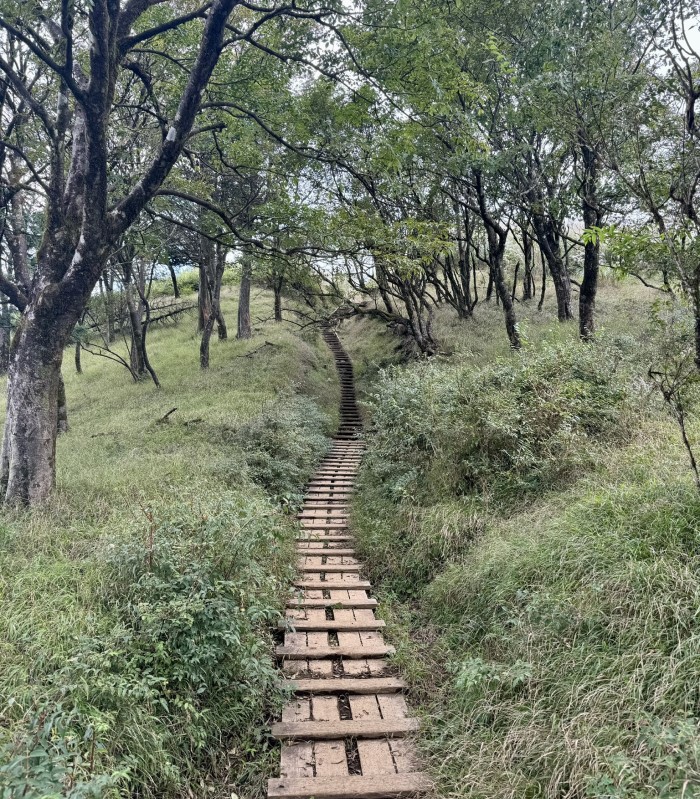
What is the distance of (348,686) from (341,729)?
1.61 ft

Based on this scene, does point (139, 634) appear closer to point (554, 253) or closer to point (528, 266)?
point (554, 253)

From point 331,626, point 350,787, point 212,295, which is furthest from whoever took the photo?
point 212,295

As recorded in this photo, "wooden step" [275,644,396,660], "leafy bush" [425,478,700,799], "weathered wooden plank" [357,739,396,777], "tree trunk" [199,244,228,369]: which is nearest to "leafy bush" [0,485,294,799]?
"wooden step" [275,644,396,660]

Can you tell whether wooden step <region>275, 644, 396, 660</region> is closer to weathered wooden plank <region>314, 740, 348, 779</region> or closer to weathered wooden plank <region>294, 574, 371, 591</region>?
weathered wooden plank <region>314, 740, 348, 779</region>

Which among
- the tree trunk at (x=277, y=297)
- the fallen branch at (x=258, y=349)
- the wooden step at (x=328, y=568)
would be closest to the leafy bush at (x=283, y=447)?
the wooden step at (x=328, y=568)

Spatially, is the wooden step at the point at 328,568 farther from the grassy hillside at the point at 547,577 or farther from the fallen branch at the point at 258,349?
the fallen branch at the point at 258,349

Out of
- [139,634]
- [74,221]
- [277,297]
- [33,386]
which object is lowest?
[139,634]

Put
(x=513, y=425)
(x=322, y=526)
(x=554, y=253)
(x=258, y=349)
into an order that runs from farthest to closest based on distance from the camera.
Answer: (x=258, y=349), (x=554, y=253), (x=322, y=526), (x=513, y=425)

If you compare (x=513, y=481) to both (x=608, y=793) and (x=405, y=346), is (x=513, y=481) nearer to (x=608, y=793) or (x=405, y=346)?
(x=608, y=793)

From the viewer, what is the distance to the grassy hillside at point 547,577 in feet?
9.95

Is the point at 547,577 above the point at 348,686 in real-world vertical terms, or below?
above

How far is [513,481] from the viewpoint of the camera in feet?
20.8

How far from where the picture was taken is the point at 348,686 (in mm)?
4266

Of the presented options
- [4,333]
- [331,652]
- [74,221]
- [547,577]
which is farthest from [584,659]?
[4,333]
